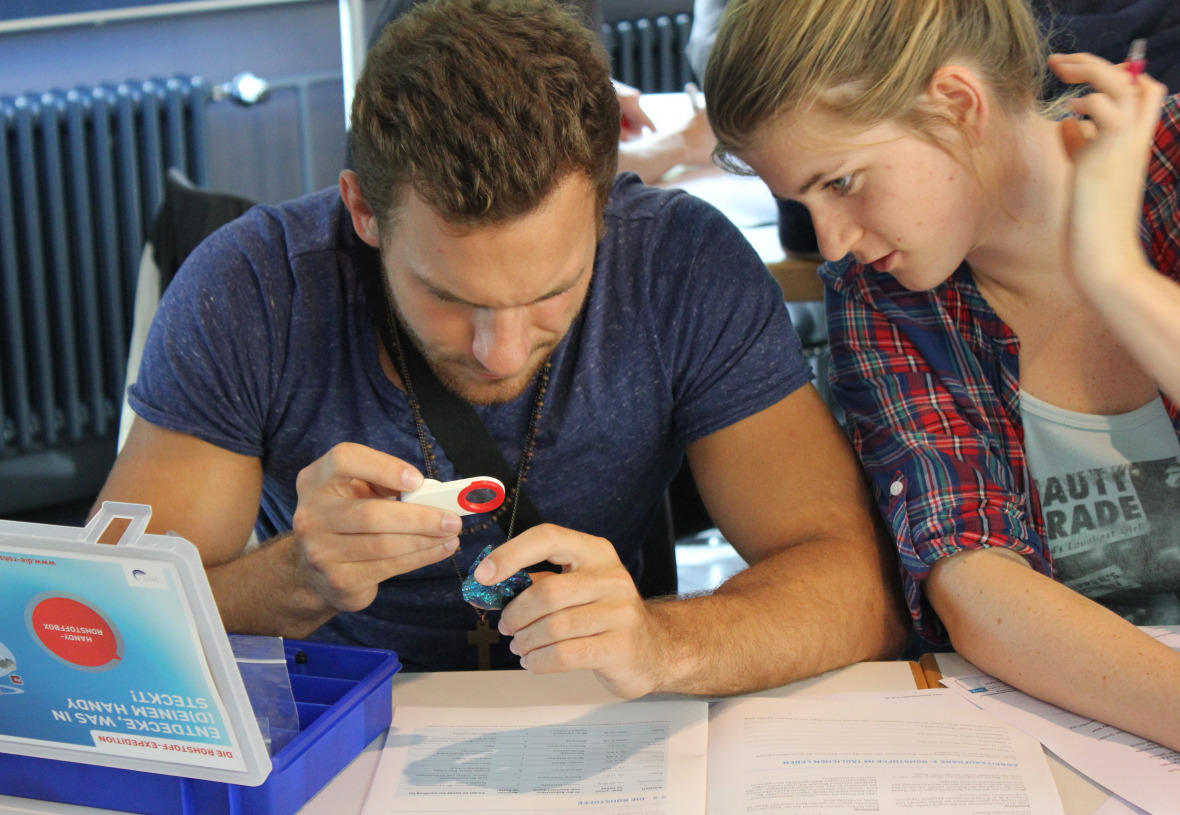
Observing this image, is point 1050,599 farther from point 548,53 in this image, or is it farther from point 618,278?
point 548,53

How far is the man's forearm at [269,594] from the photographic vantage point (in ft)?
3.84

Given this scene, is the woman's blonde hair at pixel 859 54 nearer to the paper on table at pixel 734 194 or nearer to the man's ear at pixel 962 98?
the man's ear at pixel 962 98

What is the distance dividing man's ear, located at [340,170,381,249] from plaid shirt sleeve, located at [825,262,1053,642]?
0.57 metres

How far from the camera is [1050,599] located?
114 centimetres

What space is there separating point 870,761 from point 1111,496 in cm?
55

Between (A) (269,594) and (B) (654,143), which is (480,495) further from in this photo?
(B) (654,143)

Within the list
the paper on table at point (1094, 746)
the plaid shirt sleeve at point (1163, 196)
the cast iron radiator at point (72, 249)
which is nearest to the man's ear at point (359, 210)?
the paper on table at point (1094, 746)

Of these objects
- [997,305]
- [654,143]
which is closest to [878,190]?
[997,305]

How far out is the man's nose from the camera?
3.83 ft

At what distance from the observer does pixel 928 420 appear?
131 centimetres

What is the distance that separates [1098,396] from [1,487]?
124 inches

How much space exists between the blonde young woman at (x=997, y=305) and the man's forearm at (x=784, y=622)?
2.0 inches

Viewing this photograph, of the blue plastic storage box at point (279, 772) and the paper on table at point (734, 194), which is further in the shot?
the paper on table at point (734, 194)

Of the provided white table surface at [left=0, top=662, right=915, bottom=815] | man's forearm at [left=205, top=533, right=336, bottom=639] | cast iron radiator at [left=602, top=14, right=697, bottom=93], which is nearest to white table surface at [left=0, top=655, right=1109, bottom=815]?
white table surface at [left=0, top=662, right=915, bottom=815]
